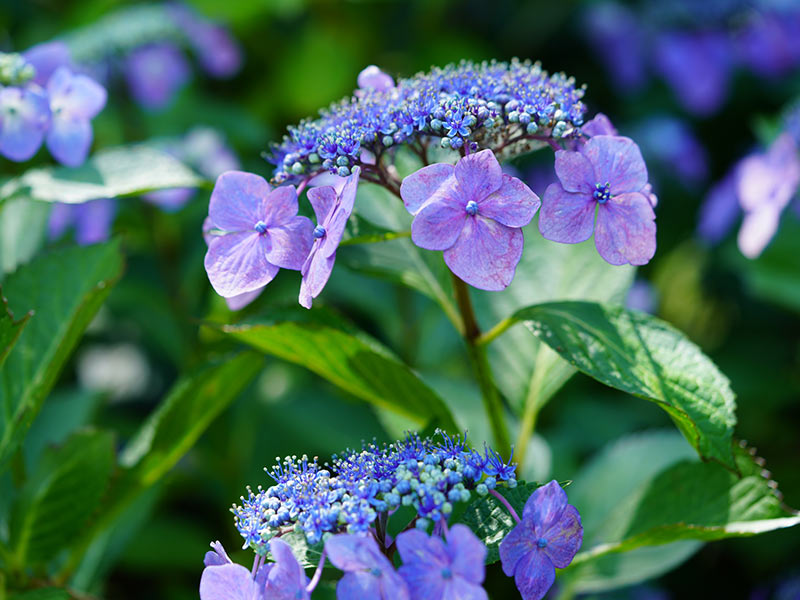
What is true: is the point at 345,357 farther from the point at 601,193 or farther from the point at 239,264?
the point at 601,193

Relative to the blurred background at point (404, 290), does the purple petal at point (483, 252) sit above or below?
below

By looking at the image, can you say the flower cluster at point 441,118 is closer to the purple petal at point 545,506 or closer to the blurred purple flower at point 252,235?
the blurred purple flower at point 252,235

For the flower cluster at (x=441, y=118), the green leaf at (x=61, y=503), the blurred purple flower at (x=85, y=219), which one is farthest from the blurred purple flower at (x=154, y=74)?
the flower cluster at (x=441, y=118)

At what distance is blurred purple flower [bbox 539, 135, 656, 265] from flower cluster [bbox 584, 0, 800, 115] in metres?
1.67

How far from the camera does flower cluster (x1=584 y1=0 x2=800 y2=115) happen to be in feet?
7.63

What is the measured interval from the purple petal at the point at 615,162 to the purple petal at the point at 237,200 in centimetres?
32

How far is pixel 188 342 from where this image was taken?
5.74 feet

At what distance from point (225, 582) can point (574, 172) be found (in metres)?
0.48

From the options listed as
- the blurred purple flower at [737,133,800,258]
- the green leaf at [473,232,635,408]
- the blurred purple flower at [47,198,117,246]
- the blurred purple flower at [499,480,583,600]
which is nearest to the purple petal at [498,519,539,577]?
the blurred purple flower at [499,480,583,600]

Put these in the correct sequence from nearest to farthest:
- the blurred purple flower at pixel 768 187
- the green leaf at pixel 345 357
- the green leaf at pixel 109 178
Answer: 1. the green leaf at pixel 345 357
2. the green leaf at pixel 109 178
3. the blurred purple flower at pixel 768 187

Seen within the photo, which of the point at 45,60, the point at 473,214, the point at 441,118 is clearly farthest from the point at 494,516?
the point at 45,60

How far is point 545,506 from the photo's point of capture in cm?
71

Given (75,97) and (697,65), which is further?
(697,65)

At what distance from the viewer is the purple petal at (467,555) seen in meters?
0.62
